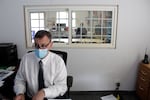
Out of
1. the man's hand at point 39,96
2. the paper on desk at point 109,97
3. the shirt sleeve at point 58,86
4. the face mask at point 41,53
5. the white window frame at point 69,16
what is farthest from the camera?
the paper on desk at point 109,97

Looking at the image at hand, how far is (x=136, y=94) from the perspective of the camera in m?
2.79

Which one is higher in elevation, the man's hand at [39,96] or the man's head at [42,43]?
the man's head at [42,43]

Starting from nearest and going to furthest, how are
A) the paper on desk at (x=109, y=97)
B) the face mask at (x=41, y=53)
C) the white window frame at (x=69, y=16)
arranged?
the face mask at (x=41, y=53) < the white window frame at (x=69, y=16) < the paper on desk at (x=109, y=97)

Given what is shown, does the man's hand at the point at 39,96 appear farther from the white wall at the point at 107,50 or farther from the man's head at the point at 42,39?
the white wall at the point at 107,50

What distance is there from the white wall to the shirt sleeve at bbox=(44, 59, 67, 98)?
4.16ft

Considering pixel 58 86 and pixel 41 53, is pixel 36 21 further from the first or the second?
pixel 58 86

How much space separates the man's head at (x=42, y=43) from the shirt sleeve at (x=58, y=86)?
20 centimetres

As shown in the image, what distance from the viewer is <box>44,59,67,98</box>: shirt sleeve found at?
1.31m

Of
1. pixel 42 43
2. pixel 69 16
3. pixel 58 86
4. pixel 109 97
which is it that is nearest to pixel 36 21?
pixel 69 16

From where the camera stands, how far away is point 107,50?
2709 millimetres

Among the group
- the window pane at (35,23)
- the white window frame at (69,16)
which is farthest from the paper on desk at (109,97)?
the window pane at (35,23)

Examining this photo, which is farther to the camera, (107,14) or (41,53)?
(107,14)

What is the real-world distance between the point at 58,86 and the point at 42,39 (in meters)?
0.48

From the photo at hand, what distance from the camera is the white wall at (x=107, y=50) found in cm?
256
